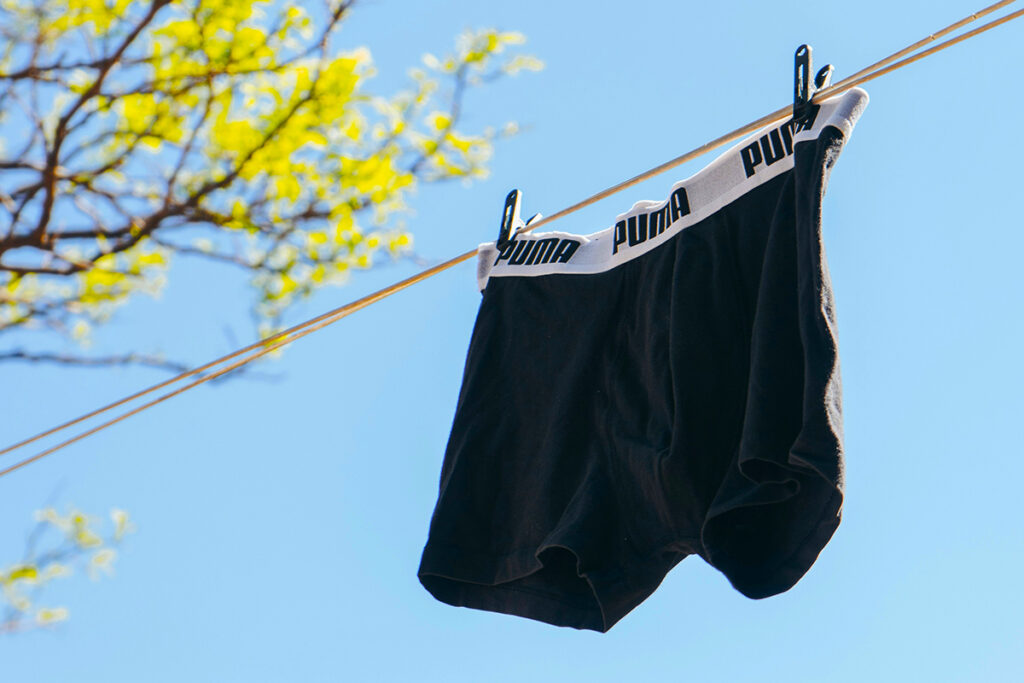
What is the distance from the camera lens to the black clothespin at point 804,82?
1221mm

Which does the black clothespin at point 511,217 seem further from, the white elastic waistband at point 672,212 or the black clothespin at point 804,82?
the black clothespin at point 804,82

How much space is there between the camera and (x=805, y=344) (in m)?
Answer: 1.05

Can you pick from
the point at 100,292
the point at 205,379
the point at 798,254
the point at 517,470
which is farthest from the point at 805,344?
the point at 100,292

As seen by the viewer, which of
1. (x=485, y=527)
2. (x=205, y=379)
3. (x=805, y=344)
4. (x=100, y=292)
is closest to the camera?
(x=805, y=344)

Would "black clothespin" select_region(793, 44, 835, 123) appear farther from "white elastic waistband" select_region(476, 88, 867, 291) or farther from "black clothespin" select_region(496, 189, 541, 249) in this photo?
"black clothespin" select_region(496, 189, 541, 249)

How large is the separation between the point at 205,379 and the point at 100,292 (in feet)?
2.78

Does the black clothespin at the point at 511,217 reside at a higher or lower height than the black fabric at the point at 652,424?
higher

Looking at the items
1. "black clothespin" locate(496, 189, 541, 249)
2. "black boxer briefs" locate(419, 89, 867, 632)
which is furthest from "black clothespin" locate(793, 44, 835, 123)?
"black clothespin" locate(496, 189, 541, 249)

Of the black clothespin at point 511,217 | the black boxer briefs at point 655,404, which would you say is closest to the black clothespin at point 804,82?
the black boxer briefs at point 655,404

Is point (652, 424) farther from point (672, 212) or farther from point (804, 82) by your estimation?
point (804, 82)

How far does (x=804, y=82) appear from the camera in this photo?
124 cm

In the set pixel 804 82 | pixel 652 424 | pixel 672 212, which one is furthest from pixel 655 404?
pixel 804 82

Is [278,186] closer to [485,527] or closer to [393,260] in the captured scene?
[393,260]

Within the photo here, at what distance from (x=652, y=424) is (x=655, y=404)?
0.03 m
